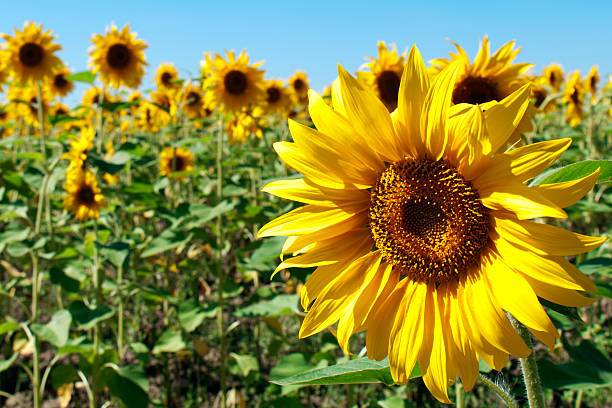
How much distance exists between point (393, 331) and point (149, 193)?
3125 millimetres

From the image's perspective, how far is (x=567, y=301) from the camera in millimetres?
846

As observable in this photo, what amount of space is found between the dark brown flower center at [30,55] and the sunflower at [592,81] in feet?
21.1

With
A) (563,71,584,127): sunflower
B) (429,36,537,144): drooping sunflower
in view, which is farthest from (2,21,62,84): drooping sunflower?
(563,71,584,127): sunflower

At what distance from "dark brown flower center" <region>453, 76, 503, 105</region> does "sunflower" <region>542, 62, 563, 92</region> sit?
18.2ft

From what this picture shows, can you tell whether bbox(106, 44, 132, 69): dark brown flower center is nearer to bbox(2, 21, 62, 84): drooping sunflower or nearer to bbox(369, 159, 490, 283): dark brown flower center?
bbox(2, 21, 62, 84): drooping sunflower

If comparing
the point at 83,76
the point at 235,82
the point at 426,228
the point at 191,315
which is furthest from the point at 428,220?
the point at 235,82

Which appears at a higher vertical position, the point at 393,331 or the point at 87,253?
the point at 87,253

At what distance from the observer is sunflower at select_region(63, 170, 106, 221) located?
3586 mm

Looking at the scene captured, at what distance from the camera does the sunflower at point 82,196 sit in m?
3.59

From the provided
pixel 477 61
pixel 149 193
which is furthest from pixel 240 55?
pixel 477 61

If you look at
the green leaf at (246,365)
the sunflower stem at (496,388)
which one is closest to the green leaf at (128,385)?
the green leaf at (246,365)

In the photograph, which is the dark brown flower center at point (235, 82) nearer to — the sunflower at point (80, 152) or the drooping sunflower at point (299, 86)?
the sunflower at point (80, 152)

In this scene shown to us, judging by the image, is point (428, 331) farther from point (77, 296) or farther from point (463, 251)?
point (77, 296)

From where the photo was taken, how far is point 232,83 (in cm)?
415
